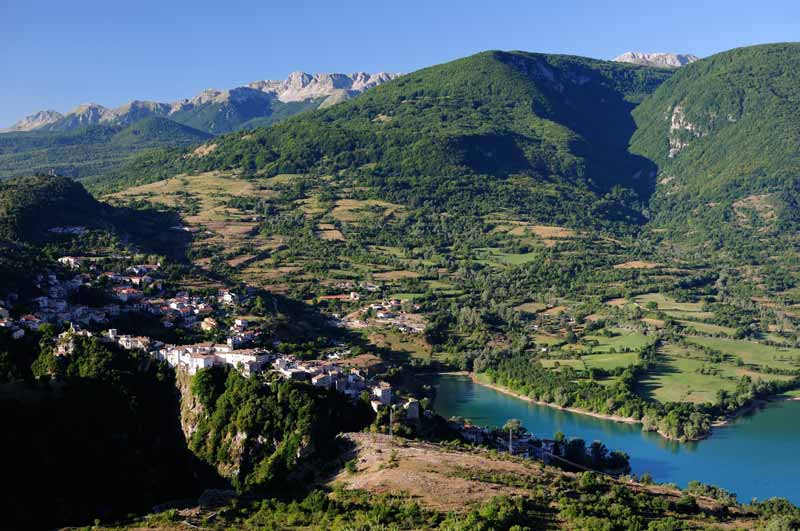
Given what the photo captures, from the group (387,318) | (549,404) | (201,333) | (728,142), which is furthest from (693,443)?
(728,142)

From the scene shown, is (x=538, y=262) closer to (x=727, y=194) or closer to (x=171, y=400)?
(x=727, y=194)

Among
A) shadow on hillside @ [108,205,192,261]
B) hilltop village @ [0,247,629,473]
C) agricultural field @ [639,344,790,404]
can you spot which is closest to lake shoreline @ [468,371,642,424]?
agricultural field @ [639,344,790,404]

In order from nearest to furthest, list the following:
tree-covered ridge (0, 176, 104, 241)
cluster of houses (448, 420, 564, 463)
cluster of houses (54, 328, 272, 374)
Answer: cluster of houses (54, 328, 272, 374)
cluster of houses (448, 420, 564, 463)
tree-covered ridge (0, 176, 104, 241)

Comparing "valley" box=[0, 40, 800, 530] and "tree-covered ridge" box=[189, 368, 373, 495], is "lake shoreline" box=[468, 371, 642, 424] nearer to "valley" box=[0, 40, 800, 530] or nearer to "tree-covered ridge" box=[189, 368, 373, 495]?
"valley" box=[0, 40, 800, 530]

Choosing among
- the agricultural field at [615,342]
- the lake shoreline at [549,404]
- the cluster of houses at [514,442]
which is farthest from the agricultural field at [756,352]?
the cluster of houses at [514,442]

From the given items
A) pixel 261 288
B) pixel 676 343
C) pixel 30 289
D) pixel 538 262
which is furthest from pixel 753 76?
pixel 30 289

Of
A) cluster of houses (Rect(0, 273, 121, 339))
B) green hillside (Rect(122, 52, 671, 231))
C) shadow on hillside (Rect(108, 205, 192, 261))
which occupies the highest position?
green hillside (Rect(122, 52, 671, 231))
